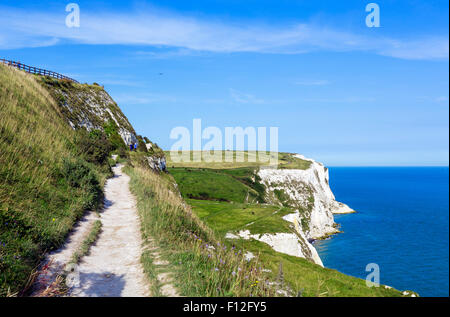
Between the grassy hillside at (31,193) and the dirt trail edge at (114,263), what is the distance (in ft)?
4.27

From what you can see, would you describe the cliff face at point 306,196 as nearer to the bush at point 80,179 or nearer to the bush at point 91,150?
the bush at point 91,150

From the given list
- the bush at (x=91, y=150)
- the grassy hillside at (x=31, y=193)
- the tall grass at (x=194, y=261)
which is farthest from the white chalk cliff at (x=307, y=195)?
the grassy hillside at (x=31, y=193)

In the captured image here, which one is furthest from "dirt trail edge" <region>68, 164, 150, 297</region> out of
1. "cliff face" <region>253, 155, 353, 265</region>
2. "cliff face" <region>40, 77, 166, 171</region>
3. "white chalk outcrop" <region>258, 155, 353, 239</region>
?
"white chalk outcrop" <region>258, 155, 353, 239</region>

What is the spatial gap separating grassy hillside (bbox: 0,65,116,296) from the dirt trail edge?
4.27 feet

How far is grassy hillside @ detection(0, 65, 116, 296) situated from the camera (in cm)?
753

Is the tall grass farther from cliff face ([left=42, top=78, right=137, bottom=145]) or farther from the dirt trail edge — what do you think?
cliff face ([left=42, top=78, right=137, bottom=145])

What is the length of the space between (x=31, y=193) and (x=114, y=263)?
5730 mm

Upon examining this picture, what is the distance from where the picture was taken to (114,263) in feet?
29.4

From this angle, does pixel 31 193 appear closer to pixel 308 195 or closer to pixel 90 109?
pixel 90 109

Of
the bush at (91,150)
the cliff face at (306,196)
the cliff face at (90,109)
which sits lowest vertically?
the cliff face at (306,196)

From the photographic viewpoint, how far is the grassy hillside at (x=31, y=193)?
7531 mm

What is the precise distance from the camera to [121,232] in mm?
12102
